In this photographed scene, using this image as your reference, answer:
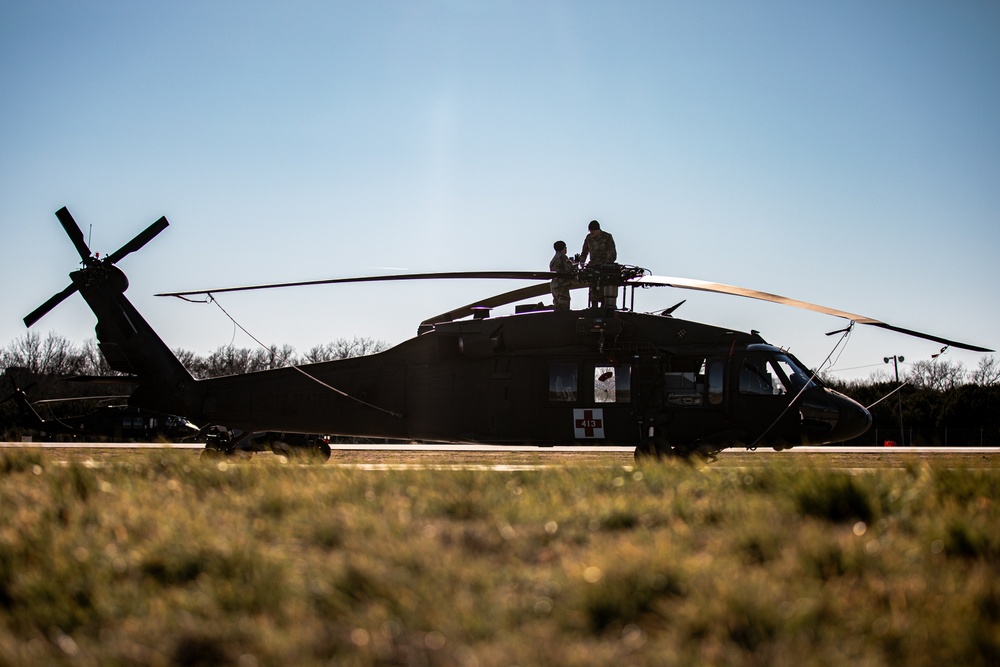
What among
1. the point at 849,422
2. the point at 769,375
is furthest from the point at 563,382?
the point at 849,422

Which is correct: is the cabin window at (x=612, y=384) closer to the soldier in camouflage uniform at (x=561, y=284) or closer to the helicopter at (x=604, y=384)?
the helicopter at (x=604, y=384)

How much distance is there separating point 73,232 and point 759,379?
16.3 m

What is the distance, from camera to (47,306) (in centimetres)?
1978

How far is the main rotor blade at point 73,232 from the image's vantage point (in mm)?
20547

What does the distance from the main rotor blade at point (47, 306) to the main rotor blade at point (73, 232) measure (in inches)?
33.6

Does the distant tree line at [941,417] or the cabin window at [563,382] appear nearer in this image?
the cabin window at [563,382]

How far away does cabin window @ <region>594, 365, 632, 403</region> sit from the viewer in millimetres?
16766

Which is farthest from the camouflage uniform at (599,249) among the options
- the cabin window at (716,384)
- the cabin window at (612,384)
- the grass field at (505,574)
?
the grass field at (505,574)

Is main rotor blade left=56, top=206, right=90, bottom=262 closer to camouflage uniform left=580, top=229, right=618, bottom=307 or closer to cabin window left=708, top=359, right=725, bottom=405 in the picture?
camouflage uniform left=580, top=229, right=618, bottom=307

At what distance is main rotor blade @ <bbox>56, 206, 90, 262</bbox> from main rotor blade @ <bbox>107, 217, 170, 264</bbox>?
66cm

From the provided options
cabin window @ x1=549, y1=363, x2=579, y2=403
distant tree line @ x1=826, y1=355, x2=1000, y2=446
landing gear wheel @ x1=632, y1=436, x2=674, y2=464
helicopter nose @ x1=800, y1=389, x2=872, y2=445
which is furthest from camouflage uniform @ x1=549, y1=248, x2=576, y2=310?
distant tree line @ x1=826, y1=355, x2=1000, y2=446

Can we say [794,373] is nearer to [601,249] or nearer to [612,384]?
[612,384]

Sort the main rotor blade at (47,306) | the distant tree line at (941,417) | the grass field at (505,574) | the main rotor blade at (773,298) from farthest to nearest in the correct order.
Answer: the distant tree line at (941,417) < the main rotor blade at (47,306) < the main rotor blade at (773,298) < the grass field at (505,574)

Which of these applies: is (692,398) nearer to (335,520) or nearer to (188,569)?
(335,520)
